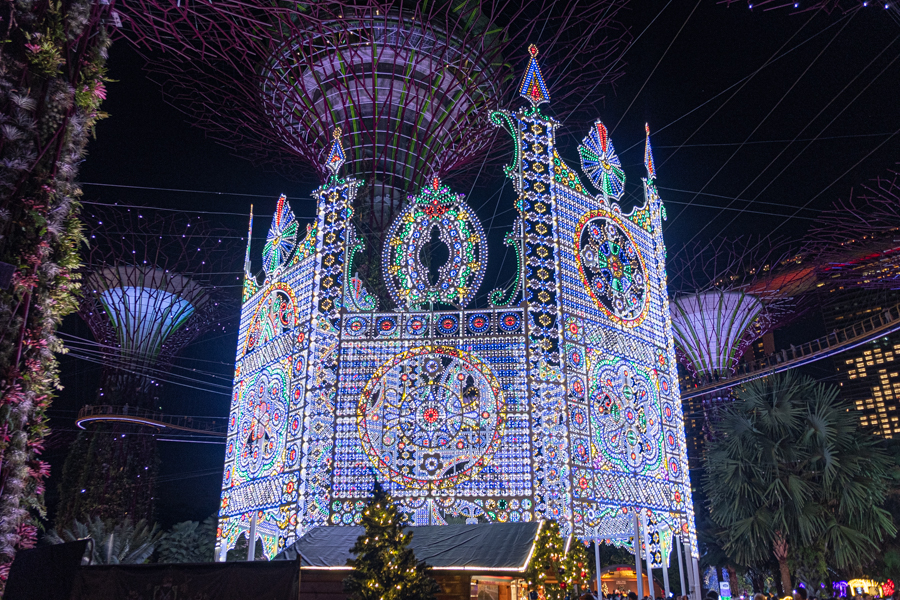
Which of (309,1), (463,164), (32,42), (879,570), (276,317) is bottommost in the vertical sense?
(879,570)

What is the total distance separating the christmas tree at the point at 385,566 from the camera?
1026 centimetres

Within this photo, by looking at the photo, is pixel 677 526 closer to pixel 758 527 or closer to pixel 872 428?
pixel 758 527

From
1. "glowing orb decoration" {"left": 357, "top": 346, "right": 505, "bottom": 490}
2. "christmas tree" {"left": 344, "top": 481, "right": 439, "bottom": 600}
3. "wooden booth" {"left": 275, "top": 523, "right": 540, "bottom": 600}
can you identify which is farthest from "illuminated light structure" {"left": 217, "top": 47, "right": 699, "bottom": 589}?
"christmas tree" {"left": 344, "top": 481, "right": 439, "bottom": 600}

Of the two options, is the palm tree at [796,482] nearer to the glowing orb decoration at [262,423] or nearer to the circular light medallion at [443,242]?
the circular light medallion at [443,242]

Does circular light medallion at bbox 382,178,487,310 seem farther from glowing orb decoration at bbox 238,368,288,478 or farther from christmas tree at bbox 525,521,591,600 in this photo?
christmas tree at bbox 525,521,591,600

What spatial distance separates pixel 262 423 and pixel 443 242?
22.3 feet

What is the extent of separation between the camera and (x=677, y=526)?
1560cm

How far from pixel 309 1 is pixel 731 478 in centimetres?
1834

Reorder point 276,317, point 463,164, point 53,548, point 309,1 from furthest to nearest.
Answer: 1. point 463,164
2. point 276,317
3. point 309,1
4. point 53,548

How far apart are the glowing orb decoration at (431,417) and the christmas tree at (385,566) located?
4.30m

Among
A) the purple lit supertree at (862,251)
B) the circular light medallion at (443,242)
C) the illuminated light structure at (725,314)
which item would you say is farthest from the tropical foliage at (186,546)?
the purple lit supertree at (862,251)

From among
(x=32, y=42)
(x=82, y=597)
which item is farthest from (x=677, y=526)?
(x=32, y=42)

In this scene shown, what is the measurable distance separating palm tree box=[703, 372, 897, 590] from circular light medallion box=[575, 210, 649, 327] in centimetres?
749

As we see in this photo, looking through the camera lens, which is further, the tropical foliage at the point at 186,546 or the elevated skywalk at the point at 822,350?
the tropical foliage at the point at 186,546
